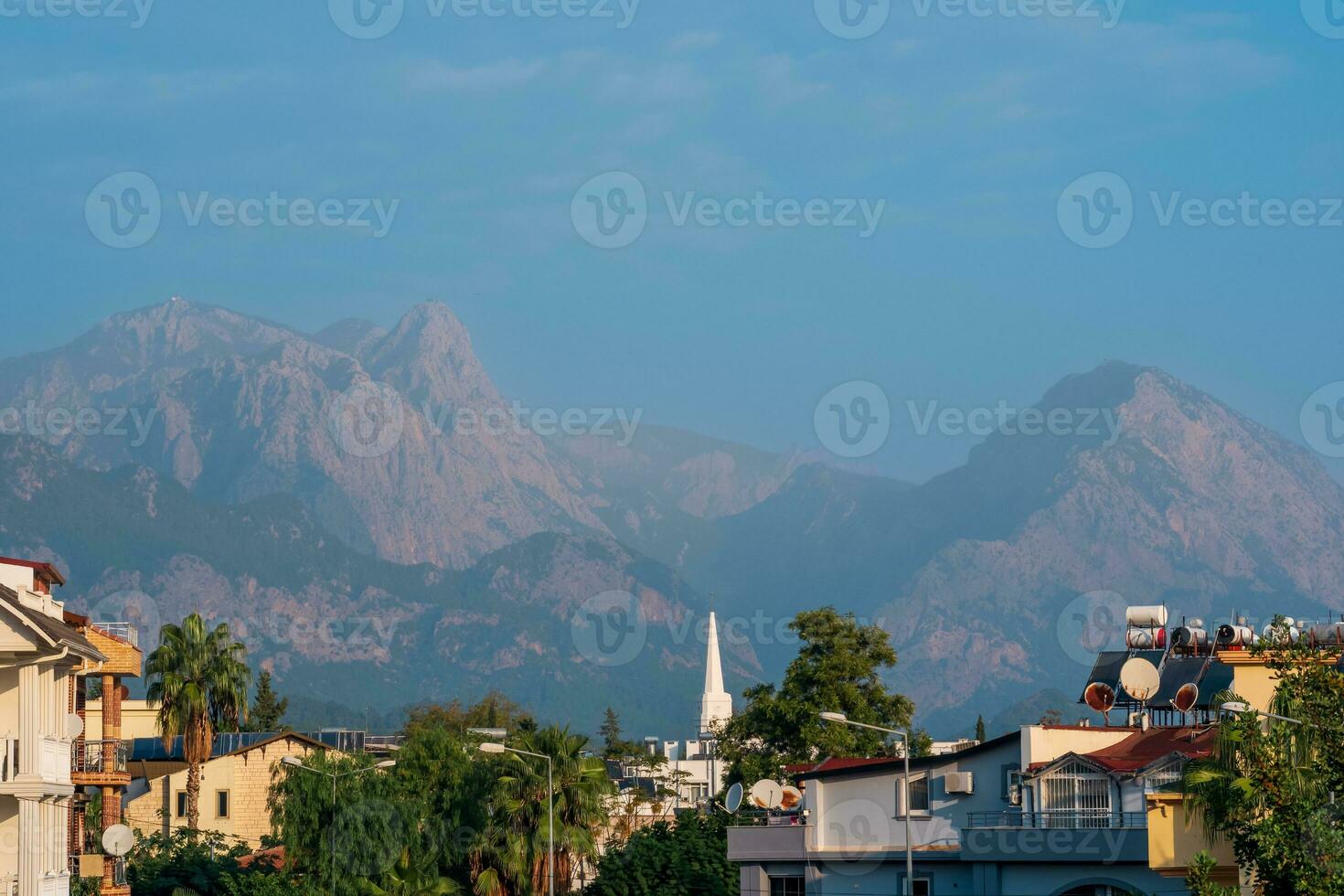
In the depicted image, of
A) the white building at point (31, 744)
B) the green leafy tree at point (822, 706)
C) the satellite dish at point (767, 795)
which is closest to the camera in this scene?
the white building at point (31, 744)

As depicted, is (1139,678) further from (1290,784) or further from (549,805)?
(1290,784)

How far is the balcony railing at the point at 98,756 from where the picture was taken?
175 ft

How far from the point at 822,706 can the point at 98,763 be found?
164 ft

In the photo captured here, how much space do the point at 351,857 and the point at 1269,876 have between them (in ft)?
179

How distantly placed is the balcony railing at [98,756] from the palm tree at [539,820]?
62.4ft

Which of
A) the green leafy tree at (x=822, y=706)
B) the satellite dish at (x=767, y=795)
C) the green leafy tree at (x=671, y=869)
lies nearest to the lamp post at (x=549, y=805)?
the green leafy tree at (x=671, y=869)

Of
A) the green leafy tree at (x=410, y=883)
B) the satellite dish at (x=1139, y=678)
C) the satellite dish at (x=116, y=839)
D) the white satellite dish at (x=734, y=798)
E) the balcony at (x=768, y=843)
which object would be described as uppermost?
the satellite dish at (x=1139, y=678)

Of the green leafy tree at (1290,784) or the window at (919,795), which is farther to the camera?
the window at (919,795)

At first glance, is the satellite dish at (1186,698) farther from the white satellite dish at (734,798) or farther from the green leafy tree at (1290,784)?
the green leafy tree at (1290,784)

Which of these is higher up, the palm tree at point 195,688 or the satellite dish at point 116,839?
the palm tree at point 195,688

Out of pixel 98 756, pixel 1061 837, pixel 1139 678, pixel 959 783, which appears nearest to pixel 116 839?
pixel 98 756

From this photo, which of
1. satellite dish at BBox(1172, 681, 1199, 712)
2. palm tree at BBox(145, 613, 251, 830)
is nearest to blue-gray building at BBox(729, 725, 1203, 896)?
satellite dish at BBox(1172, 681, 1199, 712)

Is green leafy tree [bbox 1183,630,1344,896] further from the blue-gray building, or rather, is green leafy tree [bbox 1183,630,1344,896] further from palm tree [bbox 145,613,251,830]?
palm tree [bbox 145,613,251,830]

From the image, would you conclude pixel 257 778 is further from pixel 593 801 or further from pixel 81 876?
pixel 81 876
